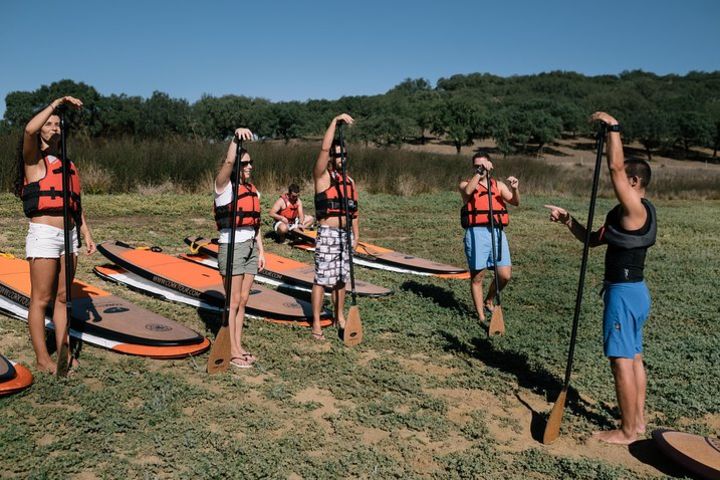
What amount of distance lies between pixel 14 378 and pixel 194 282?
9.92ft

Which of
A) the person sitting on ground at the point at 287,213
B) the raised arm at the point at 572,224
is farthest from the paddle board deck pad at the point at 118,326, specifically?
the person sitting on ground at the point at 287,213

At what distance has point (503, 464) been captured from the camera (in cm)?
375

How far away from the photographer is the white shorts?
13.9ft

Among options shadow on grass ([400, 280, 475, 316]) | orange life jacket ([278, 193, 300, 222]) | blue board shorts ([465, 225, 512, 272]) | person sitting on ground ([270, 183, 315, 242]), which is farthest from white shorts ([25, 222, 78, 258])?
orange life jacket ([278, 193, 300, 222])

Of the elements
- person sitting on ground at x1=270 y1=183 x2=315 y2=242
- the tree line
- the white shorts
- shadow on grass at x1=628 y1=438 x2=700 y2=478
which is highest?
the tree line

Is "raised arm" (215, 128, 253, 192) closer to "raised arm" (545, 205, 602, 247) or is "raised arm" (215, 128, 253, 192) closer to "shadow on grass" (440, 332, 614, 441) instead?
"raised arm" (545, 205, 602, 247)

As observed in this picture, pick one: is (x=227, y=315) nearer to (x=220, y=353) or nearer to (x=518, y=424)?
(x=220, y=353)

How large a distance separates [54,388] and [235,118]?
5927 centimetres

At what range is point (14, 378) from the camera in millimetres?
4262

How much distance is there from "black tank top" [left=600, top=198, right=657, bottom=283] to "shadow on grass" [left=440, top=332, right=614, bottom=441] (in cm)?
124

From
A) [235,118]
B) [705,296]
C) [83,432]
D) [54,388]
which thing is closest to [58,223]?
[54,388]

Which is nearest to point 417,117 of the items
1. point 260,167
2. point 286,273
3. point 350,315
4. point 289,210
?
point 260,167

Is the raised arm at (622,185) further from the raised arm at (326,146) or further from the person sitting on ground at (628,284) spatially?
the raised arm at (326,146)

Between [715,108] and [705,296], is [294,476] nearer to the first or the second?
[705,296]
